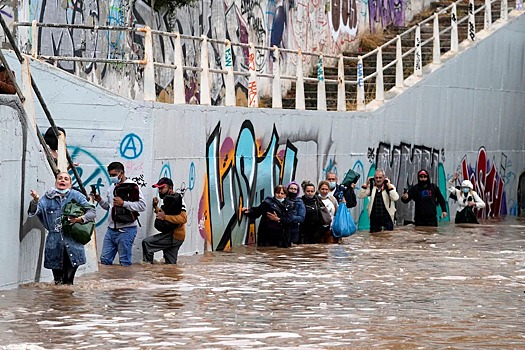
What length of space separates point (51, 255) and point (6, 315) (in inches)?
84.9

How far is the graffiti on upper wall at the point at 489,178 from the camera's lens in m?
34.8

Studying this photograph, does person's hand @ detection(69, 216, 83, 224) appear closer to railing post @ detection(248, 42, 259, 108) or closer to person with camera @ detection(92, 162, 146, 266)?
person with camera @ detection(92, 162, 146, 266)

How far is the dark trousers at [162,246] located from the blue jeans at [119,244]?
63 centimetres

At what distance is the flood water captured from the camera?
12.4m

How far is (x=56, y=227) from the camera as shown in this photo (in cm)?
1561

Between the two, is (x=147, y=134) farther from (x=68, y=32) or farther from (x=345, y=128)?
(x=345, y=128)

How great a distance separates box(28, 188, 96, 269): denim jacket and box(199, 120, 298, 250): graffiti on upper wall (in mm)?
6186

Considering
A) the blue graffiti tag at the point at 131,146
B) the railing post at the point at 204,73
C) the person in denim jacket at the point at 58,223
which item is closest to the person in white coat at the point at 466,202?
the railing post at the point at 204,73

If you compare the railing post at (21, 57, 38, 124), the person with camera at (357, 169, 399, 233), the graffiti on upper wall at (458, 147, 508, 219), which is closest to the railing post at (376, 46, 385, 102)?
the person with camera at (357, 169, 399, 233)

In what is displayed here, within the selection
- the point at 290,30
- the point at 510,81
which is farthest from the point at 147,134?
the point at 510,81

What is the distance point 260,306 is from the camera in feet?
48.7

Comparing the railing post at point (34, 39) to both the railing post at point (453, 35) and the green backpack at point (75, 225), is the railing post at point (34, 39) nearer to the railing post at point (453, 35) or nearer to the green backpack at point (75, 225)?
the green backpack at point (75, 225)

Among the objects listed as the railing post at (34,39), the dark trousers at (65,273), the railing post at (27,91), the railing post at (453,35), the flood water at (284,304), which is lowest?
the flood water at (284,304)

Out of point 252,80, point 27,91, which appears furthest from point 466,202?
point 27,91
